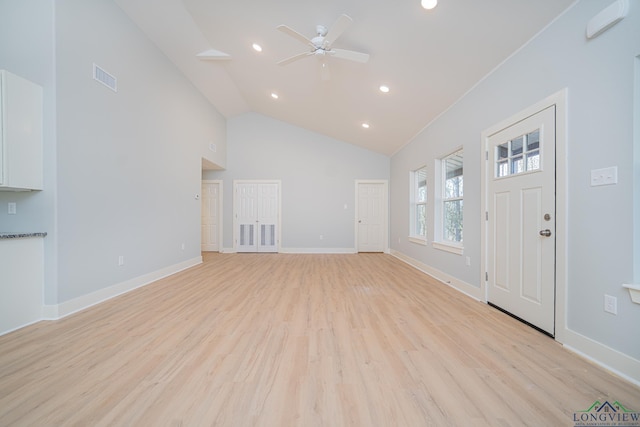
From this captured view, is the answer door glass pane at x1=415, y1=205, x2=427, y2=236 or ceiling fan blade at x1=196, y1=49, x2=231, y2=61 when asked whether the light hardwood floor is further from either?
ceiling fan blade at x1=196, y1=49, x2=231, y2=61

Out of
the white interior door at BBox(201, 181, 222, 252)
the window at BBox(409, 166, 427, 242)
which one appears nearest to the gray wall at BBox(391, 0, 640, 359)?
the window at BBox(409, 166, 427, 242)

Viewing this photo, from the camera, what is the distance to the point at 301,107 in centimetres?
555

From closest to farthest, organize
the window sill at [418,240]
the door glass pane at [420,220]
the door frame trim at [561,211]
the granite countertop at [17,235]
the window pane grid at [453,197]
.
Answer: the door frame trim at [561,211]
the granite countertop at [17,235]
the window pane grid at [453,197]
the window sill at [418,240]
the door glass pane at [420,220]

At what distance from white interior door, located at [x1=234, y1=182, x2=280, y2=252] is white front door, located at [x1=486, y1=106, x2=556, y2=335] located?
5204 millimetres

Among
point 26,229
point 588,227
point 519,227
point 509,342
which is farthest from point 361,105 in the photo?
point 26,229

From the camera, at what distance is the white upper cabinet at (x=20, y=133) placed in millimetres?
2064

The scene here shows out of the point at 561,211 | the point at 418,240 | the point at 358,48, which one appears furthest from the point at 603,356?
the point at 358,48

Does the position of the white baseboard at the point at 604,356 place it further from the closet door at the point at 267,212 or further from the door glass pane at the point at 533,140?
the closet door at the point at 267,212

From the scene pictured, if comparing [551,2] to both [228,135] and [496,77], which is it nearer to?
[496,77]

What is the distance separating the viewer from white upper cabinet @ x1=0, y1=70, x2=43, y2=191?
2.06 metres

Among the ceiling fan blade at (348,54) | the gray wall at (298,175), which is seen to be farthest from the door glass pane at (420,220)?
the ceiling fan blade at (348,54)

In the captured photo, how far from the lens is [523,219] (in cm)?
233

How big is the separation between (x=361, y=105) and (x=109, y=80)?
370 cm

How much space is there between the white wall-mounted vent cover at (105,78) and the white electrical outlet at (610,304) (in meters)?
5.05
